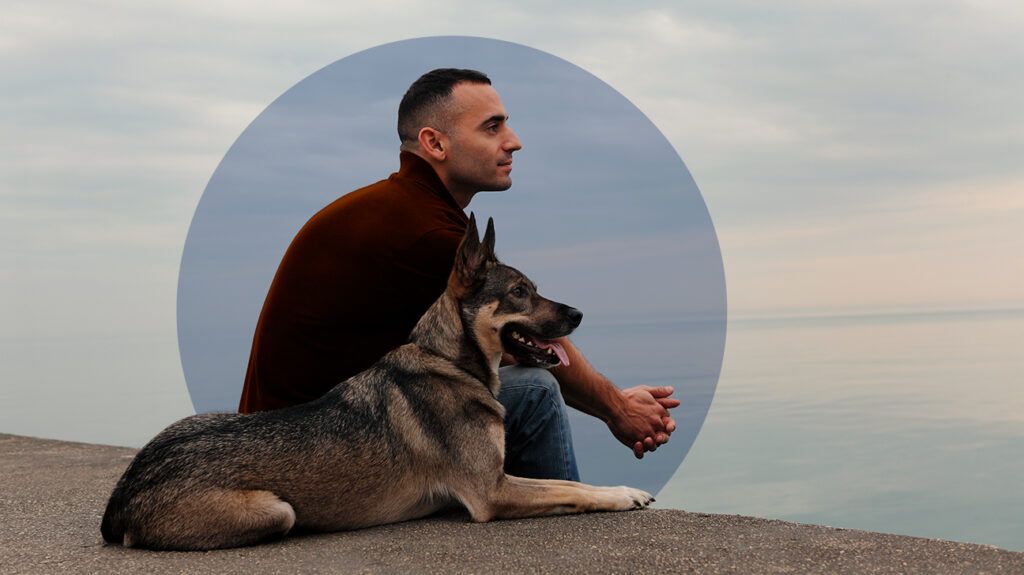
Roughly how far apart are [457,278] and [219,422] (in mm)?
1642

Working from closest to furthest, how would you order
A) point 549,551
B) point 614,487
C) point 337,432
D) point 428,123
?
point 549,551 < point 337,432 < point 614,487 < point 428,123

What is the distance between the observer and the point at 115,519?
5578mm

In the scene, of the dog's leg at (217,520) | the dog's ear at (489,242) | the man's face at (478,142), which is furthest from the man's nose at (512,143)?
the dog's leg at (217,520)

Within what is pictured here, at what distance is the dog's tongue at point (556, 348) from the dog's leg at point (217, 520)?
1757 mm

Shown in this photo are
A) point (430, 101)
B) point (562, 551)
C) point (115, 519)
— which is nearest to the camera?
point (562, 551)

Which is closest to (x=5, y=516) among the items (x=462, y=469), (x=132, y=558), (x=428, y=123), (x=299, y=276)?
(x=132, y=558)

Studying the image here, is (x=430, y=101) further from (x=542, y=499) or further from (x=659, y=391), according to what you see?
(x=542, y=499)

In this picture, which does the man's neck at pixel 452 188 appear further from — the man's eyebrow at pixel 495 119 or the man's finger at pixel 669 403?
the man's finger at pixel 669 403

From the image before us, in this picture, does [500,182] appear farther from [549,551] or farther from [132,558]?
[132,558]

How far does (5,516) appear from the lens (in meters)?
7.07

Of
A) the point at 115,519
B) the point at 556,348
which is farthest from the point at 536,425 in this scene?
the point at 115,519

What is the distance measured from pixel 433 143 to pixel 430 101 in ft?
1.11

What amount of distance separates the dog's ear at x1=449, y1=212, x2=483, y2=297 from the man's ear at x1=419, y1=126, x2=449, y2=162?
1.09 m

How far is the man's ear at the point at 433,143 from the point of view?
21.9 feet
